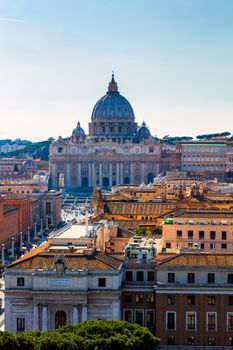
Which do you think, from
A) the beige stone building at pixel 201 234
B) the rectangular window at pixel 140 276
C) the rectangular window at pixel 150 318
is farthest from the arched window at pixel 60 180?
the rectangular window at pixel 150 318

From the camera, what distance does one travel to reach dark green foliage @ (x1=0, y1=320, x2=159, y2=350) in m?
29.0

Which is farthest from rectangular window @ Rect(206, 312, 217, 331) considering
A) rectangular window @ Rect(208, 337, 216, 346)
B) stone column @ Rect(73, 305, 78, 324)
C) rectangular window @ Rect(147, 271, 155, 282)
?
stone column @ Rect(73, 305, 78, 324)

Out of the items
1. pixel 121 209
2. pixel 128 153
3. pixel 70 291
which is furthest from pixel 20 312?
pixel 128 153

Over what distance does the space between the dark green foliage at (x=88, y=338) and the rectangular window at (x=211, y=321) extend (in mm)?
4896

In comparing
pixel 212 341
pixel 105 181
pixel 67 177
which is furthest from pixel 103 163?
pixel 212 341

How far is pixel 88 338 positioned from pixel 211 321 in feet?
23.9

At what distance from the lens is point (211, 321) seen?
36.2 m

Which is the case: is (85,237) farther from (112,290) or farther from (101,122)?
(101,122)

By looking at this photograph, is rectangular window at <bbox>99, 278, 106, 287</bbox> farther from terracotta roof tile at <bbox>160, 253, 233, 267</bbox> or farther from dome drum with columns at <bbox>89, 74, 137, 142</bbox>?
dome drum with columns at <bbox>89, 74, 137, 142</bbox>

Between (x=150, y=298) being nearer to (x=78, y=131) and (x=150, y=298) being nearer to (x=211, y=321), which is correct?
(x=211, y=321)

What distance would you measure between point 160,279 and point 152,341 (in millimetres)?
5230

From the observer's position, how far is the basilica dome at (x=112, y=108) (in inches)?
7613

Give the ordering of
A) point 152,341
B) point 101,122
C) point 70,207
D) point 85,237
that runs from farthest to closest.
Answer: point 101,122 < point 70,207 < point 85,237 < point 152,341

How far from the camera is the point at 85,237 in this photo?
43781 millimetres
